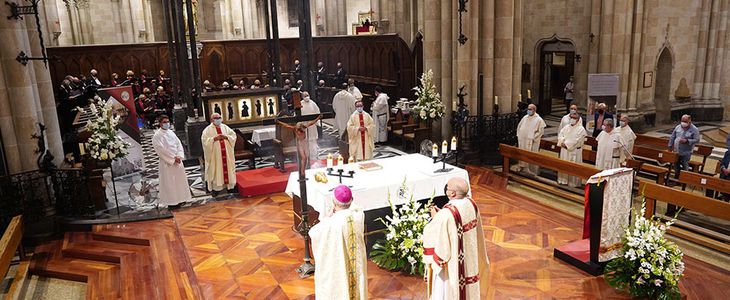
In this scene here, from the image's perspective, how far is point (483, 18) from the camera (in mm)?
11508

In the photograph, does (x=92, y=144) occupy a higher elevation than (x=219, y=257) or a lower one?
higher

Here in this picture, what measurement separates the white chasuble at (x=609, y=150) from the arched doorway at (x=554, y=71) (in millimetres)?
7885

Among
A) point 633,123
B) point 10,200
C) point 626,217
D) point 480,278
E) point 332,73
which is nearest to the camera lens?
point 480,278

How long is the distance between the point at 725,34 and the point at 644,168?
33.0 ft

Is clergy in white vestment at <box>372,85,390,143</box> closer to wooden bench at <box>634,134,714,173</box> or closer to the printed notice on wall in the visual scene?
the printed notice on wall

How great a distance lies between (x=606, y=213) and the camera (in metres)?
6.22

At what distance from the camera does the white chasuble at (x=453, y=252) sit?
474 centimetres

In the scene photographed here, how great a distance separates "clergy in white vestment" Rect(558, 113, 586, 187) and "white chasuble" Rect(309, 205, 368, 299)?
6.51 m

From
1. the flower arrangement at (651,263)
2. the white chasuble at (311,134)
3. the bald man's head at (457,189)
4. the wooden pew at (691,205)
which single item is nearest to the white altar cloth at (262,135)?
the white chasuble at (311,134)

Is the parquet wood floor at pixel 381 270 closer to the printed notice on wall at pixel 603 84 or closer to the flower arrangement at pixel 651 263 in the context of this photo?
the flower arrangement at pixel 651 263

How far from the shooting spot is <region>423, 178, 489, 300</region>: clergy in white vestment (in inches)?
187

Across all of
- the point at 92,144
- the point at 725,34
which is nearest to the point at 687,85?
the point at 725,34

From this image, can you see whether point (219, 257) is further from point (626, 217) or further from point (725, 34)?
point (725, 34)

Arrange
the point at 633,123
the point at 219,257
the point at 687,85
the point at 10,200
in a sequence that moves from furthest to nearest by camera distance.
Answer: the point at 687,85, the point at 633,123, the point at 10,200, the point at 219,257
